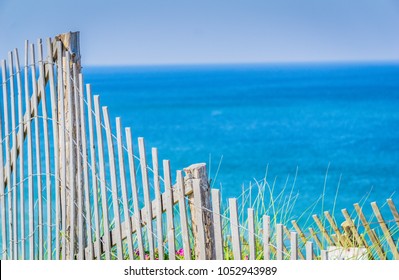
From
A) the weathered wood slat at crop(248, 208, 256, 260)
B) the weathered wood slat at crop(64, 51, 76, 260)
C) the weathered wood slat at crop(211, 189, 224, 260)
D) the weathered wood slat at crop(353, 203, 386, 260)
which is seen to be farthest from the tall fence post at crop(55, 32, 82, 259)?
the weathered wood slat at crop(353, 203, 386, 260)

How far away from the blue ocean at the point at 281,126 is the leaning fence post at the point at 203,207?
8282 millimetres

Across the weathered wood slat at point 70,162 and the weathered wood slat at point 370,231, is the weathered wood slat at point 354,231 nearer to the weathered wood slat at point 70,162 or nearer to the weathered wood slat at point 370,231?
the weathered wood slat at point 370,231

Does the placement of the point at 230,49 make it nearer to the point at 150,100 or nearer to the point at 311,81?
the point at 150,100

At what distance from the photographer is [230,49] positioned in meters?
28.0

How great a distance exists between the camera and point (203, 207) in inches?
118

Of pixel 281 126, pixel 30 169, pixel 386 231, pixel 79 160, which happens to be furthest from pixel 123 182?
pixel 281 126

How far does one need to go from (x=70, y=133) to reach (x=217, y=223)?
32.2 inches

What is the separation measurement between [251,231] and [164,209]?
0.46 metres

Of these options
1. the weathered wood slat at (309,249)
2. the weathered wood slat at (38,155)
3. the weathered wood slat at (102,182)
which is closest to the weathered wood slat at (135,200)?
the weathered wood slat at (102,182)

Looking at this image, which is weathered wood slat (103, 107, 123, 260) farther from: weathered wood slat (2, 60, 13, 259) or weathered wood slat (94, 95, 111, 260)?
weathered wood slat (2, 60, 13, 259)

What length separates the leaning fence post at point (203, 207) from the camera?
118 inches

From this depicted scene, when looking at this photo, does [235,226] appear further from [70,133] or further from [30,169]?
[30,169]
